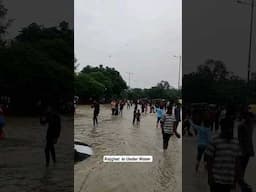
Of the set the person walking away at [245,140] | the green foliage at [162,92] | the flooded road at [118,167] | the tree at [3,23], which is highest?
the tree at [3,23]

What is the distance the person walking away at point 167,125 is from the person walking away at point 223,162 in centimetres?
363

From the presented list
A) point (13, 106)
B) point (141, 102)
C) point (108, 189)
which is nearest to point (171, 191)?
point (108, 189)

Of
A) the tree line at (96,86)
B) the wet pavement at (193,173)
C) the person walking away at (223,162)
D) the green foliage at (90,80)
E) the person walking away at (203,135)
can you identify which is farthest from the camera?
the green foliage at (90,80)

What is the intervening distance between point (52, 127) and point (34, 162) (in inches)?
40.7

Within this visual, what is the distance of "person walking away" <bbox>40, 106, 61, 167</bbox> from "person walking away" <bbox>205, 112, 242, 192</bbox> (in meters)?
2.97

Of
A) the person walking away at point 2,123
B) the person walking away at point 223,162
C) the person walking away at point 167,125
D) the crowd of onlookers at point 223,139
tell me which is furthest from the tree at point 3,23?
the person walking away at point 223,162

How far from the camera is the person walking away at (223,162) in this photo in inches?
222

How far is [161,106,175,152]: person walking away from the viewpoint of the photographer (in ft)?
31.0

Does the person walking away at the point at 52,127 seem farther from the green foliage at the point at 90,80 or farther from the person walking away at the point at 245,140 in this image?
the person walking away at the point at 245,140

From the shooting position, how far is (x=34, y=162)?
28.5 feet

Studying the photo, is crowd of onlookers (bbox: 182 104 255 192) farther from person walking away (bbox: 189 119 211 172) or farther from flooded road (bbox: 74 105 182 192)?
flooded road (bbox: 74 105 182 192)

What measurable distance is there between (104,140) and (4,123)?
1.86 meters

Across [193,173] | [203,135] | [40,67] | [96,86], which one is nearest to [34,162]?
[40,67]

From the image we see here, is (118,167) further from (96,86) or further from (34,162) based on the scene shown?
(96,86)
